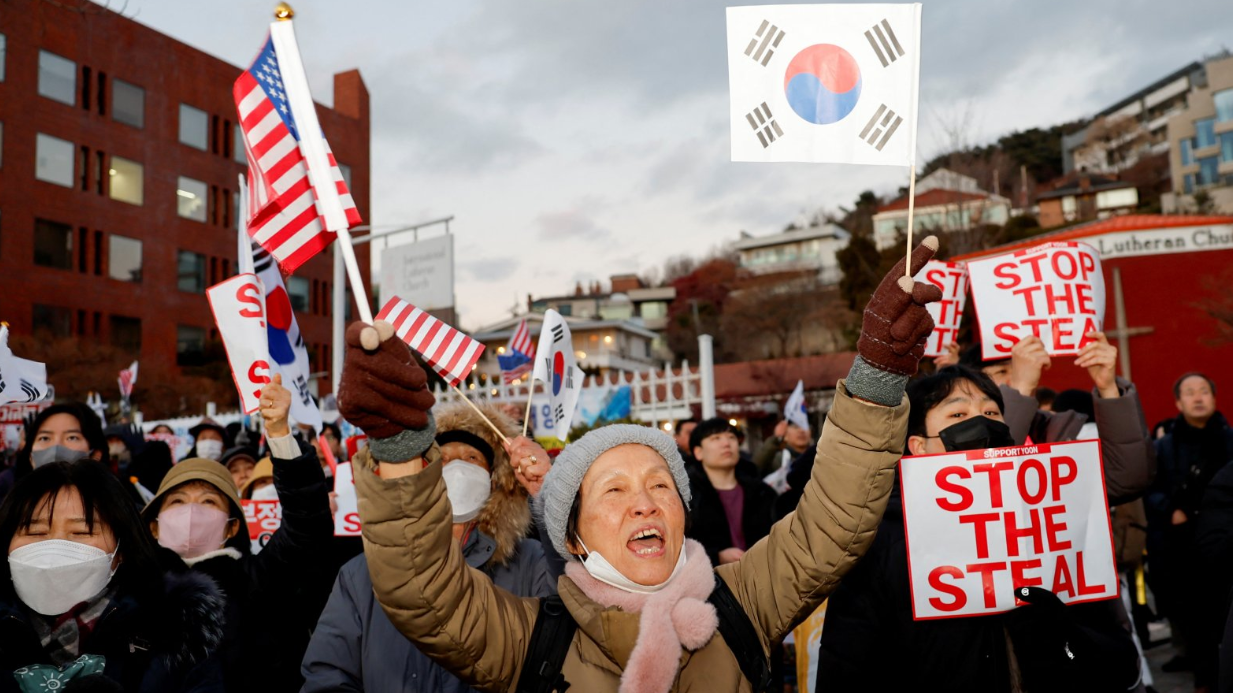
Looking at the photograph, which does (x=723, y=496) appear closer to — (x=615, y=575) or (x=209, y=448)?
(x=615, y=575)

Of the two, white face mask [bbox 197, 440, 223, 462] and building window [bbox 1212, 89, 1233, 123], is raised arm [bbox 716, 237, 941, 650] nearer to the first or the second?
white face mask [bbox 197, 440, 223, 462]

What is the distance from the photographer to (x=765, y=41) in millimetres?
2875

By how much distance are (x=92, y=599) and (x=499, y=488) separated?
4.99 ft

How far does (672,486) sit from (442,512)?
2.34ft

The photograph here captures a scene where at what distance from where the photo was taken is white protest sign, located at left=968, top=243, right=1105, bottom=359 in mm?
4824

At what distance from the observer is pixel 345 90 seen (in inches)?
1644

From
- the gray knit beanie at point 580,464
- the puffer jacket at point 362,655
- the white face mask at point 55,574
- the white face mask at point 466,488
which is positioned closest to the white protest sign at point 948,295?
the white face mask at point 466,488

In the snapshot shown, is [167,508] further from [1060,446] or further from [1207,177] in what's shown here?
[1207,177]

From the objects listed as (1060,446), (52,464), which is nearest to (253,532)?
(52,464)

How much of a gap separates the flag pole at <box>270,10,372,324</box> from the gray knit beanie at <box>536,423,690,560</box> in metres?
0.72

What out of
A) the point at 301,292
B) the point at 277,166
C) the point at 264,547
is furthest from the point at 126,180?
the point at 277,166

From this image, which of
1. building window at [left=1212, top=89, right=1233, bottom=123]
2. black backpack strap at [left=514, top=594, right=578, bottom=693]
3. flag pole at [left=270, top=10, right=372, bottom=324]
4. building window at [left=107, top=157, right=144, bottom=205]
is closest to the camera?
black backpack strap at [left=514, top=594, right=578, bottom=693]

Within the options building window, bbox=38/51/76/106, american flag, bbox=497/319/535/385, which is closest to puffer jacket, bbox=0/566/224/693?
american flag, bbox=497/319/535/385

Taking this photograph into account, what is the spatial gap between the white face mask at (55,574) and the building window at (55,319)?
33.4m
